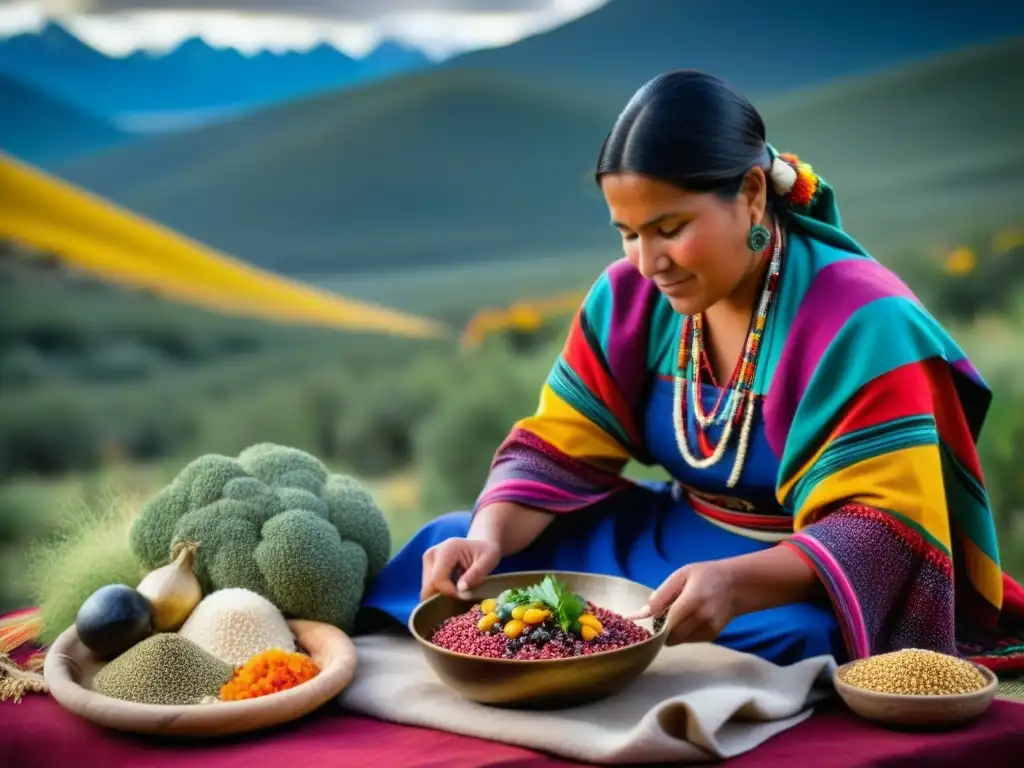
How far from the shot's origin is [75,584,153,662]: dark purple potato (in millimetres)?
2137

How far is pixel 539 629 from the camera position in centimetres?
190

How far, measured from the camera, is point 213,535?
2.41m

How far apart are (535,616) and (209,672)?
0.56 m

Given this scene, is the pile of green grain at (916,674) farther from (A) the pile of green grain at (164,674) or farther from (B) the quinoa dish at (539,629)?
(A) the pile of green grain at (164,674)

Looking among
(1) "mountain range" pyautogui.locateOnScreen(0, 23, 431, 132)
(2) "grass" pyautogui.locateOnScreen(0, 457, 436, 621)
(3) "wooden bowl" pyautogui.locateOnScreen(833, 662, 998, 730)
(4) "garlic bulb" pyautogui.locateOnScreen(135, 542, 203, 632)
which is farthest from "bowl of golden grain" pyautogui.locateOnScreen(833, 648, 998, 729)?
(1) "mountain range" pyautogui.locateOnScreen(0, 23, 431, 132)

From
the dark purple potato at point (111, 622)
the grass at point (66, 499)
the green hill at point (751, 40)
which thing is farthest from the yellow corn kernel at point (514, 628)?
the green hill at point (751, 40)

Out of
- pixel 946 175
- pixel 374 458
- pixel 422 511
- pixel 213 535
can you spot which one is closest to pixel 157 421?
pixel 374 458

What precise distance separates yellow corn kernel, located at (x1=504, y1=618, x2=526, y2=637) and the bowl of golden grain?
1.60 ft

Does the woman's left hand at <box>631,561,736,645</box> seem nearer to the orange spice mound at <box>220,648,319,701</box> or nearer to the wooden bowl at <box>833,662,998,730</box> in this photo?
the wooden bowl at <box>833,662,998,730</box>

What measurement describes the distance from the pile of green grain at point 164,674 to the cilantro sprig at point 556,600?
50cm

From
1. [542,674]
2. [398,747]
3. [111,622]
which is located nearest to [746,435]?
[542,674]

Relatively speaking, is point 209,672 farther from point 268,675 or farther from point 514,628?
point 514,628

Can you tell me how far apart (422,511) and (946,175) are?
103 inches

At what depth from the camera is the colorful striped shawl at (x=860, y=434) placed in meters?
2.03
